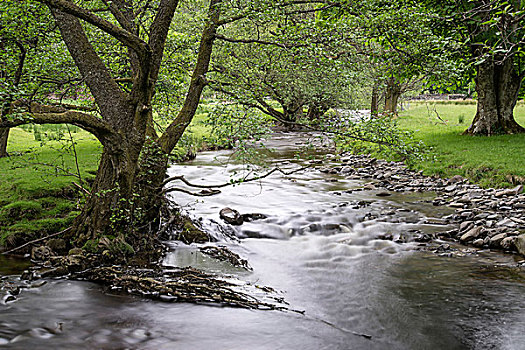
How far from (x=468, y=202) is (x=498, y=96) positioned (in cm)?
926

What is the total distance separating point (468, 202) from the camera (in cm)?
1300

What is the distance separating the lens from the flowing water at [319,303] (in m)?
6.02

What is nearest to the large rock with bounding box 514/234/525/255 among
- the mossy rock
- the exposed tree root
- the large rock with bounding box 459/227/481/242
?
the large rock with bounding box 459/227/481/242

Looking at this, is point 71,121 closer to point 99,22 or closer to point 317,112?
point 99,22

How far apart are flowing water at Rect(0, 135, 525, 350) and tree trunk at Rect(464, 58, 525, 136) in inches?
398

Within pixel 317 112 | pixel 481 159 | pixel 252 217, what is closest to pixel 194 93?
pixel 317 112

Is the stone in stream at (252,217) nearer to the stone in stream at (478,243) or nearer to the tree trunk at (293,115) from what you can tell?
the tree trunk at (293,115)

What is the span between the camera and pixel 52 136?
8.10m

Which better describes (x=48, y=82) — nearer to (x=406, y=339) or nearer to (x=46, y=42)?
(x=46, y=42)

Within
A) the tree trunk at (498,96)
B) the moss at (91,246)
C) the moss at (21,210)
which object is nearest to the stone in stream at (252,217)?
the moss at (91,246)

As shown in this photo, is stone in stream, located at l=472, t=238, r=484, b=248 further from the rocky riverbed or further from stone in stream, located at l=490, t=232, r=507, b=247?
stone in stream, located at l=490, t=232, r=507, b=247

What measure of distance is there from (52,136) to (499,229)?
10.2 m

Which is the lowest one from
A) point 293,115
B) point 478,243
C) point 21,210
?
point 478,243

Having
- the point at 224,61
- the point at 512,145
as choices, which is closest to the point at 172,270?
the point at 224,61
